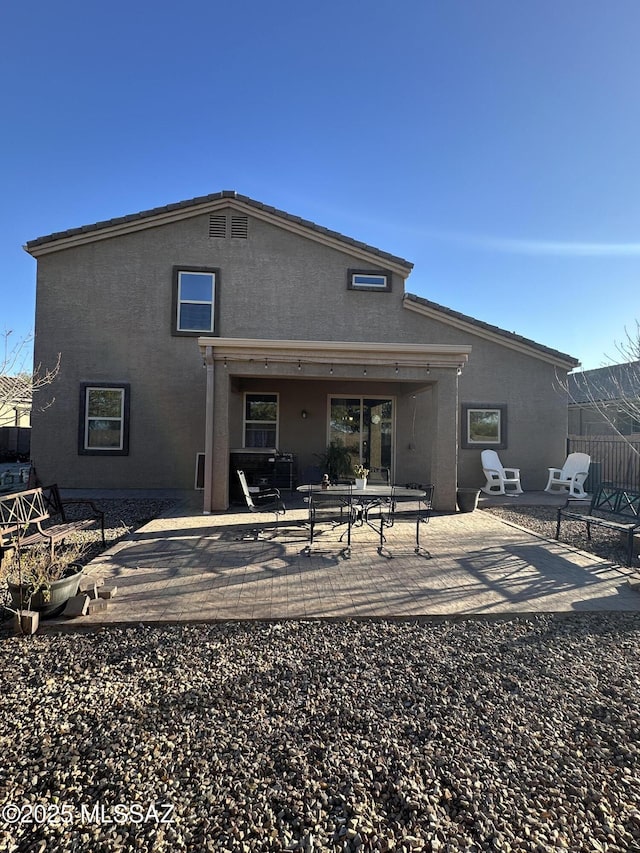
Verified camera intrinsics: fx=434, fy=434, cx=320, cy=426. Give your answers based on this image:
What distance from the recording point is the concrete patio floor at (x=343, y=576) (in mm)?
4055

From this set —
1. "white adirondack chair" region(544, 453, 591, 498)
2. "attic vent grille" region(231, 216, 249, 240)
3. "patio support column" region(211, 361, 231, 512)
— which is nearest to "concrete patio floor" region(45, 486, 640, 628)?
"patio support column" region(211, 361, 231, 512)

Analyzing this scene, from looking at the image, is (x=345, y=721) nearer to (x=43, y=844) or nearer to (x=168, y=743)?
(x=168, y=743)

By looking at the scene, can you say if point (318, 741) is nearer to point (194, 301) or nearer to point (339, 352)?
point (339, 352)

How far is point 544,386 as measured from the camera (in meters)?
12.5

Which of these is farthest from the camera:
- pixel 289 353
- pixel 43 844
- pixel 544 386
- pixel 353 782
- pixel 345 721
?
pixel 544 386

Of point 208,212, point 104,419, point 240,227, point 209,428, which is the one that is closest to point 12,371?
point 104,419

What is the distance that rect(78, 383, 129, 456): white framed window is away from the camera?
443 inches

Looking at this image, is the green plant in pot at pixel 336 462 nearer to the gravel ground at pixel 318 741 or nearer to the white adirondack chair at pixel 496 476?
the white adirondack chair at pixel 496 476

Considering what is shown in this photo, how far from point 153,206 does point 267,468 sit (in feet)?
25.3

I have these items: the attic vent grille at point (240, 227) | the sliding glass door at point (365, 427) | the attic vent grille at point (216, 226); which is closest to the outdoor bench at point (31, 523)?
the sliding glass door at point (365, 427)

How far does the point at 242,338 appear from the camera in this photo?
1062cm

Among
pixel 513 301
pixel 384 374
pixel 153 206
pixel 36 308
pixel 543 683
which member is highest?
pixel 153 206

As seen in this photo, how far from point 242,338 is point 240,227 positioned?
3.56m

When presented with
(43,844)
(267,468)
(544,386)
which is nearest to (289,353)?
(267,468)
